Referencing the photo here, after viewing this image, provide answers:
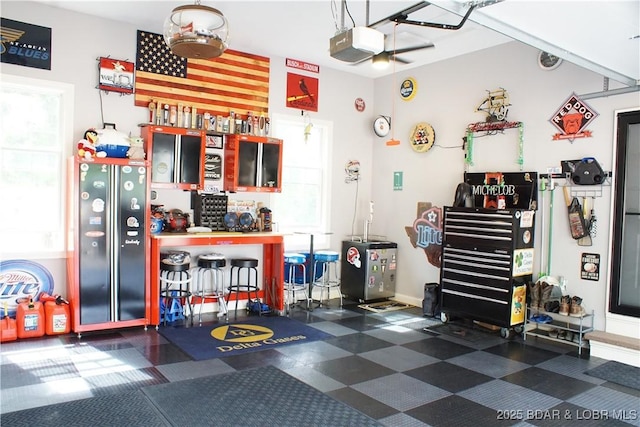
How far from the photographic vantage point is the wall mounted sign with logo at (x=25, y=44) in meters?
5.15

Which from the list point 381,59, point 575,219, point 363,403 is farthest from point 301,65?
point 363,403

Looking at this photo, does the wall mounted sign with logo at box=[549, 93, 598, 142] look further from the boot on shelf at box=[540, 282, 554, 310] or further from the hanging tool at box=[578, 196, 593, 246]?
the boot on shelf at box=[540, 282, 554, 310]

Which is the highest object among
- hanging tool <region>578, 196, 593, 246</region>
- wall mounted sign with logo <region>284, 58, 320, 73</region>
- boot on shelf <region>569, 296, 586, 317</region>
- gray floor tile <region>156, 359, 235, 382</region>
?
wall mounted sign with logo <region>284, 58, 320, 73</region>

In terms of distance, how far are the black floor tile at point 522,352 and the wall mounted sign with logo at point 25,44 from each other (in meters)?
5.81

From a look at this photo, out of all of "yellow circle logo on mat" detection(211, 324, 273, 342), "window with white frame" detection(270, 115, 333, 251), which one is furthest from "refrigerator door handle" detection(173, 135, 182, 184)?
"yellow circle logo on mat" detection(211, 324, 273, 342)

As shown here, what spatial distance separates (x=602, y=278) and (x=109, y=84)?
5987 millimetres

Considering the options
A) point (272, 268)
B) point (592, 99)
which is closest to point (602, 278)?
Result: point (592, 99)

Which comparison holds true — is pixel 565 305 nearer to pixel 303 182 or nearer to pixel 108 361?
pixel 303 182

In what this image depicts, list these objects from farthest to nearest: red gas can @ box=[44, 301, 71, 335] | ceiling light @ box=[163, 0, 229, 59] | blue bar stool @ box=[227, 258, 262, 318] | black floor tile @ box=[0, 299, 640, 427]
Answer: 1. blue bar stool @ box=[227, 258, 262, 318]
2. red gas can @ box=[44, 301, 71, 335]
3. black floor tile @ box=[0, 299, 640, 427]
4. ceiling light @ box=[163, 0, 229, 59]

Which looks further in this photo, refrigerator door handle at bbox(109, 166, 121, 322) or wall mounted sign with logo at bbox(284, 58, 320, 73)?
wall mounted sign with logo at bbox(284, 58, 320, 73)

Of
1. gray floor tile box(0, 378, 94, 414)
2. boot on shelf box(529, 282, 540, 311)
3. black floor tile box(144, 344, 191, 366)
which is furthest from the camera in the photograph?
boot on shelf box(529, 282, 540, 311)

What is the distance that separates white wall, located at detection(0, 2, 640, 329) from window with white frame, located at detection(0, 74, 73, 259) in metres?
0.16

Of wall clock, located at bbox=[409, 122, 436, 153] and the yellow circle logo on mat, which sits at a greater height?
wall clock, located at bbox=[409, 122, 436, 153]

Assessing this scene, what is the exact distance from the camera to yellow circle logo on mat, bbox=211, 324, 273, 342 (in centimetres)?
530
